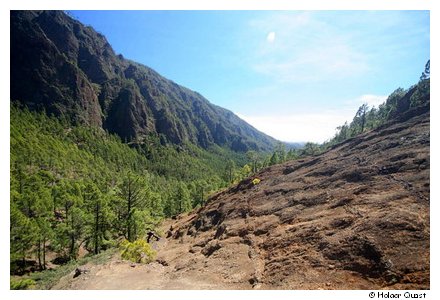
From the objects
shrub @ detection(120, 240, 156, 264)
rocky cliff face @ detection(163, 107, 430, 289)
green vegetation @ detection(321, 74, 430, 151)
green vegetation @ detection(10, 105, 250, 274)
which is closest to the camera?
rocky cliff face @ detection(163, 107, 430, 289)

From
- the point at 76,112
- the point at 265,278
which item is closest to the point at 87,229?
the point at 265,278

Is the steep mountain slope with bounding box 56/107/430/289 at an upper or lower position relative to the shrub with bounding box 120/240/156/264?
upper

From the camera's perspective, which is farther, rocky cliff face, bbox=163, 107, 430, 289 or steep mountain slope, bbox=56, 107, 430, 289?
steep mountain slope, bbox=56, 107, 430, 289

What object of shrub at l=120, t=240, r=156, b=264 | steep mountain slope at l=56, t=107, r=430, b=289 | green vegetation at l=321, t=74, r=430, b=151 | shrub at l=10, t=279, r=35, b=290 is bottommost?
shrub at l=10, t=279, r=35, b=290

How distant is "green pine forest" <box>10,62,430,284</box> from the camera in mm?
37375

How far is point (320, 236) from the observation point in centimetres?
2009

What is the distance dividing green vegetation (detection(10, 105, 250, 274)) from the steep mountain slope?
917 centimetres

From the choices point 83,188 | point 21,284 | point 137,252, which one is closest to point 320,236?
point 137,252

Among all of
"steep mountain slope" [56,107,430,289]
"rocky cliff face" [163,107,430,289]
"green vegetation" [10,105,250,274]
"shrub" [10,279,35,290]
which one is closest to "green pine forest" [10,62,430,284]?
"green vegetation" [10,105,250,274]

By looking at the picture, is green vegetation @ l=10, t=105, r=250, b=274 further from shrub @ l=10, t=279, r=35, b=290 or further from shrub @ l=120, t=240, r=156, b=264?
shrub @ l=120, t=240, r=156, b=264

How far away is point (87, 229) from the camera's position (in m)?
38.7

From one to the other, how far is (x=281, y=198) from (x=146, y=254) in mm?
15921

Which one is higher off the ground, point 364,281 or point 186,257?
point 364,281
